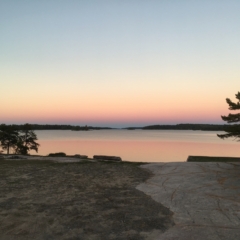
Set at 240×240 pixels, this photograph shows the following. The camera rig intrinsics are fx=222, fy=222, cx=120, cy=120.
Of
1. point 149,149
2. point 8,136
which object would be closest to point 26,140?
point 8,136

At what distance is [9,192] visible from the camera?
929cm

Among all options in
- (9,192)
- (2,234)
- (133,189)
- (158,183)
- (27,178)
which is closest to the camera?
(2,234)

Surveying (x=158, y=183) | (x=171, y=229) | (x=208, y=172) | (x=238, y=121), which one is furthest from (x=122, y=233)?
(x=238, y=121)

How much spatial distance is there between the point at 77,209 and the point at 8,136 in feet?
144

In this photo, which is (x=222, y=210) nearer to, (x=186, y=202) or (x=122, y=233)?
(x=186, y=202)

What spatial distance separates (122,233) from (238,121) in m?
12.0

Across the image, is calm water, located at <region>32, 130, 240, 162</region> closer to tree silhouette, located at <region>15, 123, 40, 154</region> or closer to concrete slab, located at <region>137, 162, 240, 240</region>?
tree silhouette, located at <region>15, 123, 40, 154</region>

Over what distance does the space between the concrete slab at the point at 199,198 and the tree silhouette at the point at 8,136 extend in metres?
39.9

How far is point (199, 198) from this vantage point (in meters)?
8.46

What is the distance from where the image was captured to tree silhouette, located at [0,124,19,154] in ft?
149

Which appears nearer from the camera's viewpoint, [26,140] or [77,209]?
[77,209]

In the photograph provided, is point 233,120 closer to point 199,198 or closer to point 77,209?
point 199,198

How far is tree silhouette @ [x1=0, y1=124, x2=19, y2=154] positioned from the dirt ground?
36792mm

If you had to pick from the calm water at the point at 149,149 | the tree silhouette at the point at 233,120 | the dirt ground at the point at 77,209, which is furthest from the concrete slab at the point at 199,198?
the calm water at the point at 149,149
